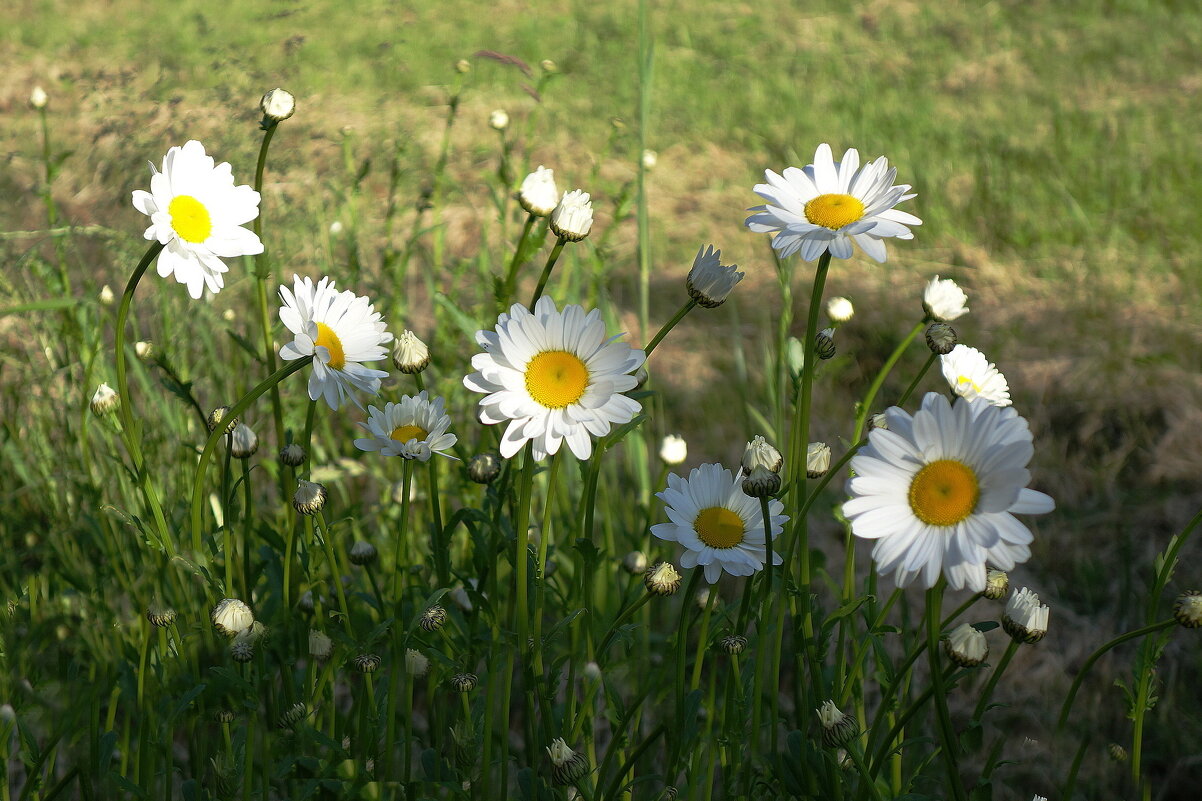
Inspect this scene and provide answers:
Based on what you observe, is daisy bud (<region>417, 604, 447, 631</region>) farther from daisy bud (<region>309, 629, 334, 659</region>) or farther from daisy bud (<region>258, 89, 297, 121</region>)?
daisy bud (<region>258, 89, 297, 121</region>)

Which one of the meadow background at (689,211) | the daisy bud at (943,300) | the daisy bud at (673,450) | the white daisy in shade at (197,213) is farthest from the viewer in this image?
the meadow background at (689,211)

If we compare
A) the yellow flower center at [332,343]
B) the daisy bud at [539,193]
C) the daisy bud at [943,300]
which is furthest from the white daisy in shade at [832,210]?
the yellow flower center at [332,343]

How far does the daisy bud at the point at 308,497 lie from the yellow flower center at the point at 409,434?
104 mm

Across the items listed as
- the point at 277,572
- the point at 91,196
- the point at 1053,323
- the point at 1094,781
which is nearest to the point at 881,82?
the point at 1053,323

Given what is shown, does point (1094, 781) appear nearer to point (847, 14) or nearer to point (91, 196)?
point (91, 196)

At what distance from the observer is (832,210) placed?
1052 mm

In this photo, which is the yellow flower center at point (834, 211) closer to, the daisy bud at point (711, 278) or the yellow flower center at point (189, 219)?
Result: the daisy bud at point (711, 278)

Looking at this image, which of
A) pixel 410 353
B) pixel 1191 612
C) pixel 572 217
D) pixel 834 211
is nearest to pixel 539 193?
pixel 572 217

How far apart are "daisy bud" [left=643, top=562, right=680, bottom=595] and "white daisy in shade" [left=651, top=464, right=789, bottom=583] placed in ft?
0.08

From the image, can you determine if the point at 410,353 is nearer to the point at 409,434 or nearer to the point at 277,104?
the point at 409,434

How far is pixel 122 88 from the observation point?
2.20m

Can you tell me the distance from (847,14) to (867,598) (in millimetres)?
5248

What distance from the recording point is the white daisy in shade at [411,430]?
3.63ft

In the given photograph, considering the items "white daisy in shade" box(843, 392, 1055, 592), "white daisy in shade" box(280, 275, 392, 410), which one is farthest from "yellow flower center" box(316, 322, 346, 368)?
"white daisy in shade" box(843, 392, 1055, 592)
